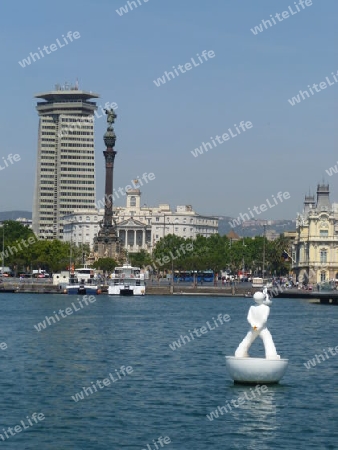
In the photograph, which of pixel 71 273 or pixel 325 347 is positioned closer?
pixel 325 347

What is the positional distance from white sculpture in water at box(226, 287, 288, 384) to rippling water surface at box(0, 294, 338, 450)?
57 cm

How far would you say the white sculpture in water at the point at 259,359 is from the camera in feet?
125

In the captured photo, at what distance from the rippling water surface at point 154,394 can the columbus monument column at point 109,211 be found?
93.9 m

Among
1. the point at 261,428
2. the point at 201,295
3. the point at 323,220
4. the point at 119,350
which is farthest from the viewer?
the point at 323,220

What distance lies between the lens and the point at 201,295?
459 feet

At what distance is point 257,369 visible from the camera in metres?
38.3

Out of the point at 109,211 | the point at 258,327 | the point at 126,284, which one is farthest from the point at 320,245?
the point at 258,327

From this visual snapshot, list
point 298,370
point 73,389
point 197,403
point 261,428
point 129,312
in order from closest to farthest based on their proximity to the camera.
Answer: point 261,428 < point 197,403 < point 73,389 < point 298,370 < point 129,312

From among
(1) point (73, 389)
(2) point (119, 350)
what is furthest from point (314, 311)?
(1) point (73, 389)

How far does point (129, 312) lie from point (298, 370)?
156 feet

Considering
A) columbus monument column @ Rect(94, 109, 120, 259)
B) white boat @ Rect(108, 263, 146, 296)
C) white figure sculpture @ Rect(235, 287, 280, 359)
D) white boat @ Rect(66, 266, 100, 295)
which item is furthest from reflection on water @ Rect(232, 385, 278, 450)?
columbus monument column @ Rect(94, 109, 120, 259)

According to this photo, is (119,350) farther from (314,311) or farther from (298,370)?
(314,311)

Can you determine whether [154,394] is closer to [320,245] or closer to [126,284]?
[126,284]

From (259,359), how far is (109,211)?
408 feet
